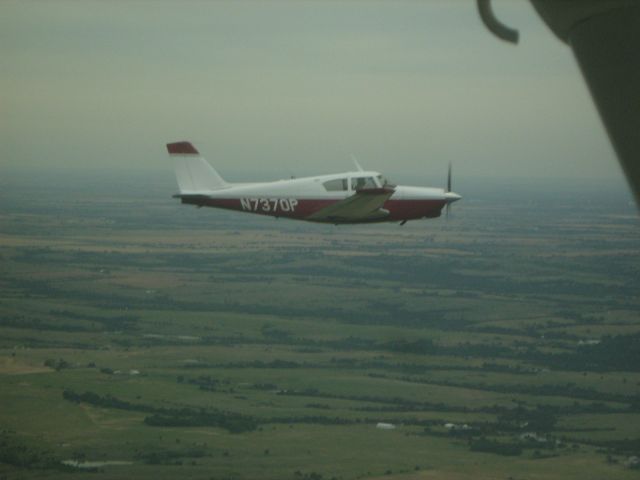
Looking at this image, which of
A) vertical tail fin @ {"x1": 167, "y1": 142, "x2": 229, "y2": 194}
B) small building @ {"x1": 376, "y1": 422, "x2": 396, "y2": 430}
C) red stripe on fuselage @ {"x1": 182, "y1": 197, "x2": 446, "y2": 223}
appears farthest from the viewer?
small building @ {"x1": 376, "y1": 422, "x2": 396, "y2": 430}

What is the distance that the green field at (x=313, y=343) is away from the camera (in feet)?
84.5

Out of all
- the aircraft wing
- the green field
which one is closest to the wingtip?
the aircraft wing

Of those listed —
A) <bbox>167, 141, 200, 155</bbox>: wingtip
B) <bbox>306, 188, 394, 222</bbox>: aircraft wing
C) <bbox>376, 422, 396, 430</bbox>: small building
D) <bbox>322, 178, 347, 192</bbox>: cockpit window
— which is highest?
<bbox>167, 141, 200, 155</bbox>: wingtip

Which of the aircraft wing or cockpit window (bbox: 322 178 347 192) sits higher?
cockpit window (bbox: 322 178 347 192)

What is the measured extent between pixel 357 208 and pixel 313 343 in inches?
1103

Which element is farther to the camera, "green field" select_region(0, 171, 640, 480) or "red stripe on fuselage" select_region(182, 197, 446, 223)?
"green field" select_region(0, 171, 640, 480)

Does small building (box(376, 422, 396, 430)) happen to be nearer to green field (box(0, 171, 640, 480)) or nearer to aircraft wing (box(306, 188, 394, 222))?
green field (box(0, 171, 640, 480))

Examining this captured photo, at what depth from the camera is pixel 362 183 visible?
1003cm

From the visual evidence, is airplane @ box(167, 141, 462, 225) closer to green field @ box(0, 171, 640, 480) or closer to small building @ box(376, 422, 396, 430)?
green field @ box(0, 171, 640, 480)

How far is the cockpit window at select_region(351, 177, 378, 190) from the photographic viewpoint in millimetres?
9984

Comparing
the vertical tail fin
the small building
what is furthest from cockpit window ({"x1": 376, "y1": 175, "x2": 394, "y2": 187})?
the small building

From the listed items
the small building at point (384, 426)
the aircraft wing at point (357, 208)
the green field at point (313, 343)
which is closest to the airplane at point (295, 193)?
the aircraft wing at point (357, 208)

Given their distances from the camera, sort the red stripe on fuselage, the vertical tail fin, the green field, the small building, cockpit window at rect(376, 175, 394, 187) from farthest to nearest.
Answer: the small building
the green field
cockpit window at rect(376, 175, 394, 187)
the red stripe on fuselage
the vertical tail fin

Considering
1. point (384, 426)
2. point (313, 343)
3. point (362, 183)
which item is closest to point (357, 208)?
point (362, 183)
